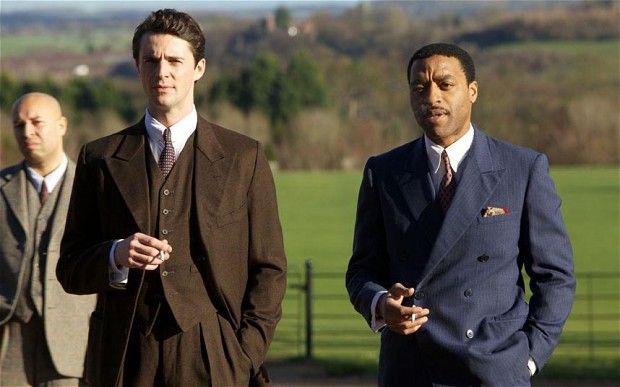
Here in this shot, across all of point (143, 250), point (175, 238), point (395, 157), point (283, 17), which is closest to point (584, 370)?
point (395, 157)

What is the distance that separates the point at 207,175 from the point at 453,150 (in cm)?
81

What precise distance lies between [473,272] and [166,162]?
1.04m

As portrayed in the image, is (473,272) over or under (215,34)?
under

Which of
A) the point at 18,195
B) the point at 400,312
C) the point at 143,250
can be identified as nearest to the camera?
the point at 143,250

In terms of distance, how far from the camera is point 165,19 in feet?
15.8

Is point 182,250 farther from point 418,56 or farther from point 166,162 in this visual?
point 418,56

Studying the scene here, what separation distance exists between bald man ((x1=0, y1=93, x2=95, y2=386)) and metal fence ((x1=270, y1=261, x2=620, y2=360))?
877cm

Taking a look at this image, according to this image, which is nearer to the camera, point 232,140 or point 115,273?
point 115,273

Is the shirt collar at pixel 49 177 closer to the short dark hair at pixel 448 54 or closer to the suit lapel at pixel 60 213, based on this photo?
the suit lapel at pixel 60 213

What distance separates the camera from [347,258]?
182 ft

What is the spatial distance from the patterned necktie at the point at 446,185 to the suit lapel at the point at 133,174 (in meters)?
0.96

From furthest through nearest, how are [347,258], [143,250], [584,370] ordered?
[347,258] < [584,370] < [143,250]

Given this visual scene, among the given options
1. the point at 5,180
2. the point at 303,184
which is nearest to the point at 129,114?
the point at 303,184

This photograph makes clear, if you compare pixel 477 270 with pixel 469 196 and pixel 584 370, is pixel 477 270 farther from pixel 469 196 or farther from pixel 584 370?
pixel 584 370
